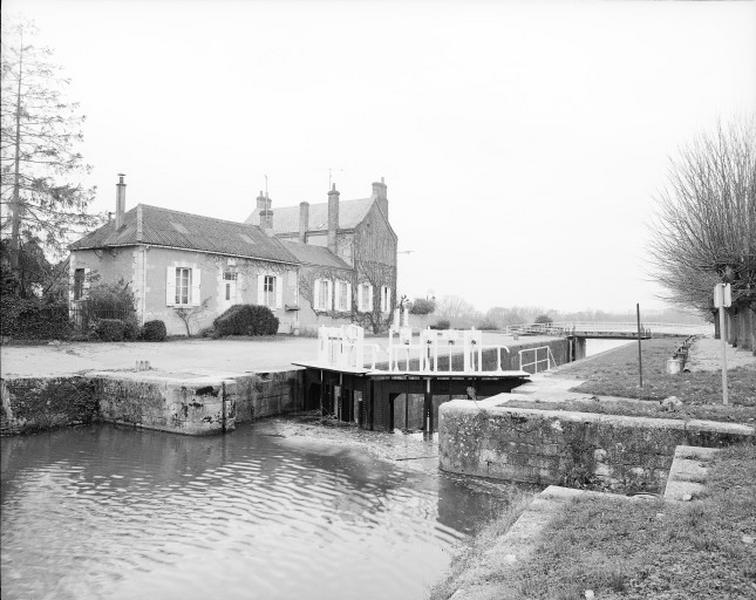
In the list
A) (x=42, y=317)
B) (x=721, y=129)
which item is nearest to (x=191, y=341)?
(x=42, y=317)

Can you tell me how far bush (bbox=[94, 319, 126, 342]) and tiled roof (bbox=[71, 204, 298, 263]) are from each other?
10.6 ft

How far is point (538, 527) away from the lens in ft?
14.5

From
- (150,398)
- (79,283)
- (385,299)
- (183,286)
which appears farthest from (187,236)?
(385,299)

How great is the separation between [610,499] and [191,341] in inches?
761

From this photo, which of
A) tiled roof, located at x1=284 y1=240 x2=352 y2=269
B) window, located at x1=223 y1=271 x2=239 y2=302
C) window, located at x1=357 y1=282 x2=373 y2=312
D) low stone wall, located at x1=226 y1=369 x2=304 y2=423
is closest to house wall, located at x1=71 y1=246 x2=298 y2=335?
window, located at x1=223 y1=271 x2=239 y2=302

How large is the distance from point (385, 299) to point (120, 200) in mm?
18184

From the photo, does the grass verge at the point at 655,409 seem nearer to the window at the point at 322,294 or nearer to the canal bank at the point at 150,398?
the canal bank at the point at 150,398

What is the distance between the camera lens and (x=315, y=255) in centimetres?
3325

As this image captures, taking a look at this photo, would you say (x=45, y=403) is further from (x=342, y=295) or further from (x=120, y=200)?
(x=342, y=295)

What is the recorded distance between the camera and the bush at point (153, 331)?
21.2m

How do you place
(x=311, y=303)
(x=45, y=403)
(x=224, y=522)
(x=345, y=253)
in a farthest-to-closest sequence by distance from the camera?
1. (x=345, y=253)
2. (x=311, y=303)
3. (x=45, y=403)
4. (x=224, y=522)

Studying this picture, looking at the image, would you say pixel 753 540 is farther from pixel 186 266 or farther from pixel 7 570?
pixel 186 266

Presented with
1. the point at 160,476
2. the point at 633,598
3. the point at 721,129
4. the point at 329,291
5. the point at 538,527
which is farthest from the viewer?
the point at 329,291

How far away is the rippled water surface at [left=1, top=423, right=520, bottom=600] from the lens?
5.22 metres
